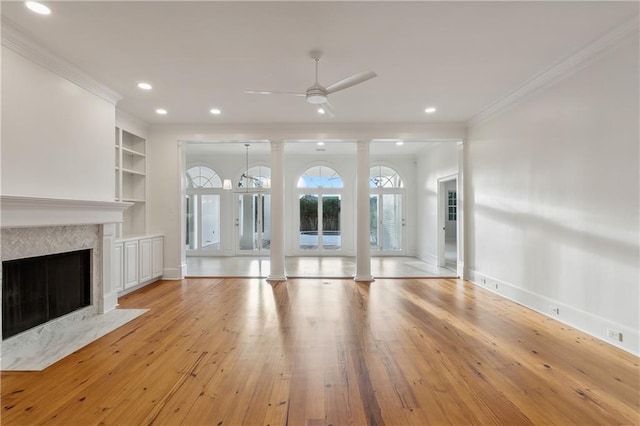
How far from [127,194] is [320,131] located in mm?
3762

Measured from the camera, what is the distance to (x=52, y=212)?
3.09 metres

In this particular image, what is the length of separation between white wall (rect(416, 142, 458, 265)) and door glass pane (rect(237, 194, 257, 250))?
4861mm

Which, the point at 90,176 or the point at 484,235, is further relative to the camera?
the point at 484,235

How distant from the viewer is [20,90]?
9.64 ft

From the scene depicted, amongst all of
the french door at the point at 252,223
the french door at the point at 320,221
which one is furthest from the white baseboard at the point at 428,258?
the french door at the point at 252,223

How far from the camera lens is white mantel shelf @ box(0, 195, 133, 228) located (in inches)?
104

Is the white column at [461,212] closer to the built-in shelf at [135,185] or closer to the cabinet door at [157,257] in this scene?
the cabinet door at [157,257]

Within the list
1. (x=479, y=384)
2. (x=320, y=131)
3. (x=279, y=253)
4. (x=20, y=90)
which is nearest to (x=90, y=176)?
(x=20, y=90)

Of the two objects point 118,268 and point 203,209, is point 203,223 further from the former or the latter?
point 118,268

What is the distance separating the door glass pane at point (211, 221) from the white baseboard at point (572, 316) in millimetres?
7253

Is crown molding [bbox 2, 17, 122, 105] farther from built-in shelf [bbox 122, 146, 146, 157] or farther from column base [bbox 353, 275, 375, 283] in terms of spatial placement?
column base [bbox 353, 275, 375, 283]

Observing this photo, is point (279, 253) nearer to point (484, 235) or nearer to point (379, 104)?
point (379, 104)

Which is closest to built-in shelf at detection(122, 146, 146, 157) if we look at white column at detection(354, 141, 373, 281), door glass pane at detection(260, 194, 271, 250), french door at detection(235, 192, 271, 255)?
french door at detection(235, 192, 271, 255)

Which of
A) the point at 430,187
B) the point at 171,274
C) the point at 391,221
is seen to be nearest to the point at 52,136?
the point at 171,274
